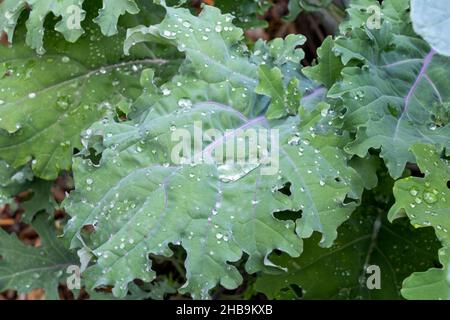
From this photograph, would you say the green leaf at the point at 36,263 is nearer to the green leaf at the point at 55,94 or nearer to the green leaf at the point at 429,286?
the green leaf at the point at 55,94

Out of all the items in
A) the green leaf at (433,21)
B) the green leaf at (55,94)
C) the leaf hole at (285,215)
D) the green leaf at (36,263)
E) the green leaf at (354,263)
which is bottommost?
the green leaf at (36,263)

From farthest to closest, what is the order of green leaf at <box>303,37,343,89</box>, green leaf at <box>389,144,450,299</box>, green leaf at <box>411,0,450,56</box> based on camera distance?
green leaf at <box>303,37,343,89</box> < green leaf at <box>389,144,450,299</box> < green leaf at <box>411,0,450,56</box>

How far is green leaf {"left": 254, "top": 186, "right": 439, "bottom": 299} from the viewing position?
190 centimetres

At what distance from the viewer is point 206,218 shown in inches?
57.7

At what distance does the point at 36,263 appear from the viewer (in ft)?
6.98

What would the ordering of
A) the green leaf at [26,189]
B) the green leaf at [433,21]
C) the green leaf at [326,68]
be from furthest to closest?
the green leaf at [26,189], the green leaf at [326,68], the green leaf at [433,21]

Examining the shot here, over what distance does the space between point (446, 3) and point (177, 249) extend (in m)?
1.51

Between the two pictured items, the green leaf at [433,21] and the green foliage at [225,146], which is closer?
the green leaf at [433,21]

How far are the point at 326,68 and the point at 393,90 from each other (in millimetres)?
189

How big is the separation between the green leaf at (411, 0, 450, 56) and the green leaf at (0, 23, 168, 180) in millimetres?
914

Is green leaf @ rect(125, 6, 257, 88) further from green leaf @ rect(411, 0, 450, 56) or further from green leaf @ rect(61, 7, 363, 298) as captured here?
green leaf @ rect(411, 0, 450, 56)

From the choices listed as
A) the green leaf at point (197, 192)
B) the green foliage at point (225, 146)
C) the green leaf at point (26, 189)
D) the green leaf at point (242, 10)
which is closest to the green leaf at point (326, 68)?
the green foliage at point (225, 146)

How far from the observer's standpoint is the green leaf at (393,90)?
1.57m

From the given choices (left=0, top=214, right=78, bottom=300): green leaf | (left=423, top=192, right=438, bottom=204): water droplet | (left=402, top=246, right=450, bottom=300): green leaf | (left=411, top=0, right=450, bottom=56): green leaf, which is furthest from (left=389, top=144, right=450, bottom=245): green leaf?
(left=0, top=214, right=78, bottom=300): green leaf
